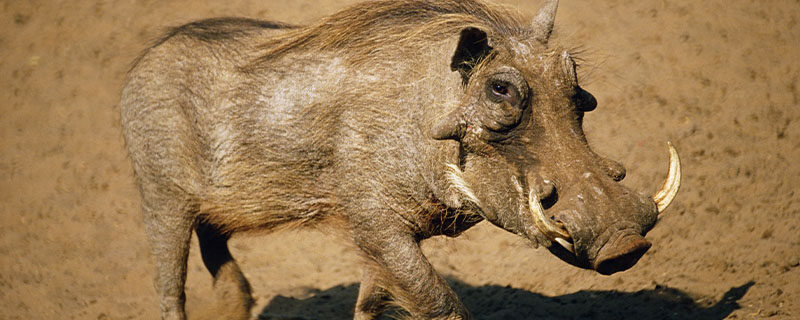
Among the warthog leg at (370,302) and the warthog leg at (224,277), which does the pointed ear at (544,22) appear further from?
the warthog leg at (224,277)

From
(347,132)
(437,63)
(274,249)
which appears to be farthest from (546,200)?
(274,249)

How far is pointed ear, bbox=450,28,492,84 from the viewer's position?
8.88ft

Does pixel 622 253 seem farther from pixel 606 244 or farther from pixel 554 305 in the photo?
pixel 554 305

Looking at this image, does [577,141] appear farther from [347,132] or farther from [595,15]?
[595,15]

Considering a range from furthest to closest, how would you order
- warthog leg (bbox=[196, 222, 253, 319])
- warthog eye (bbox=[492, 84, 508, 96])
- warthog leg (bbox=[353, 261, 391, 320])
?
warthog leg (bbox=[196, 222, 253, 319]) → warthog leg (bbox=[353, 261, 391, 320]) → warthog eye (bbox=[492, 84, 508, 96])

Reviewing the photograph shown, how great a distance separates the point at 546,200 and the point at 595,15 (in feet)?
13.5

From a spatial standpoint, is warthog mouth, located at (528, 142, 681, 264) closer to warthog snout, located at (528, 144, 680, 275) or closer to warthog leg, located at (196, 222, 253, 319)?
warthog snout, located at (528, 144, 680, 275)

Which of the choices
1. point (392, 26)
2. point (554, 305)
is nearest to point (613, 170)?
point (392, 26)

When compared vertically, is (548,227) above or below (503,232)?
above

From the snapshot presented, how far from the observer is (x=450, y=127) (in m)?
2.70

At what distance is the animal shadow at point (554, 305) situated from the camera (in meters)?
4.25

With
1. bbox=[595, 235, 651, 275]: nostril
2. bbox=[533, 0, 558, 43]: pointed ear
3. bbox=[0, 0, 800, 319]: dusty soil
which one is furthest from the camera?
bbox=[0, 0, 800, 319]: dusty soil

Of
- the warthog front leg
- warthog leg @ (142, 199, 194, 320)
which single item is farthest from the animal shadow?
the warthog front leg

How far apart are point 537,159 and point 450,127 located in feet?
0.99
